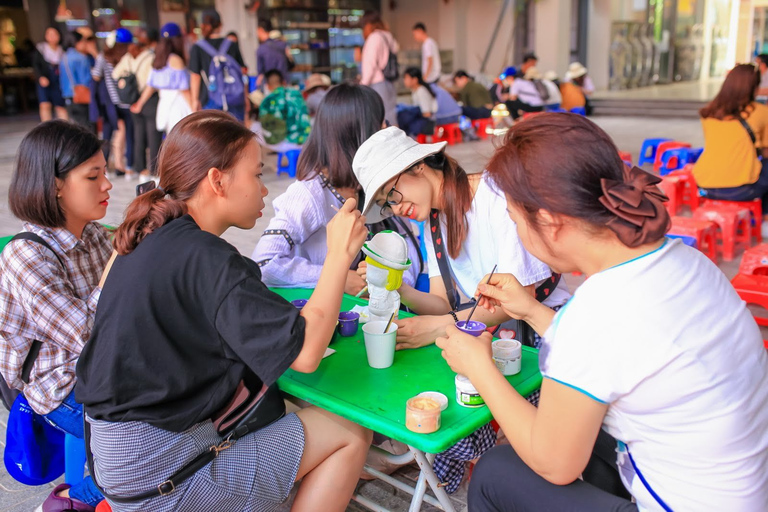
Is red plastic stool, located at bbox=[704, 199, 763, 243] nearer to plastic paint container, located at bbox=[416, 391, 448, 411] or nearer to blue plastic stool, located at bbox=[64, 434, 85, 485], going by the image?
plastic paint container, located at bbox=[416, 391, 448, 411]

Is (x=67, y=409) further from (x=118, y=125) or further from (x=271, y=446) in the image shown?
(x=118, y=125)

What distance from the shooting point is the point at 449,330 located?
1580mm

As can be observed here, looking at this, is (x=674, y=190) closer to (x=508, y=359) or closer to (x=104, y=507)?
(x=508, y=359)

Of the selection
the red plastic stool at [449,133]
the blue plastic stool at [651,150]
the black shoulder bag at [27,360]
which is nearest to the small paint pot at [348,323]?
the black shoulder bag at [27,360]

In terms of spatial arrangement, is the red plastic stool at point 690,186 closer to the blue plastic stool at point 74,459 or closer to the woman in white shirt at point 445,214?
the woman in white shirt at point 445,214

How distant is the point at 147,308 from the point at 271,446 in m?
0.48

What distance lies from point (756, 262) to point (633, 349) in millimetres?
2945

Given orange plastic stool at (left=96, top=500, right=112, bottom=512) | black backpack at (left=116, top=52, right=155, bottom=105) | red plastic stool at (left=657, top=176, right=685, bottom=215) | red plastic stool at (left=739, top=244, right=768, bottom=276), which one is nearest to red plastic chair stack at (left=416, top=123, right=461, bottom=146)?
black backpack at (left=116, top=52, right=155, bottom=105)

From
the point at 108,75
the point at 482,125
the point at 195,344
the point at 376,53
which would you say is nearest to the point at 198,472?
the point at 195,344

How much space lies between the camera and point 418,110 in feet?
31.1

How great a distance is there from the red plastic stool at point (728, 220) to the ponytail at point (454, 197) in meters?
3.33

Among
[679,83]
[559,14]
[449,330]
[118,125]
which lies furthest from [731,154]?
[679,83]

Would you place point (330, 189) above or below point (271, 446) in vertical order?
above

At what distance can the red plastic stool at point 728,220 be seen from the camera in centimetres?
471
